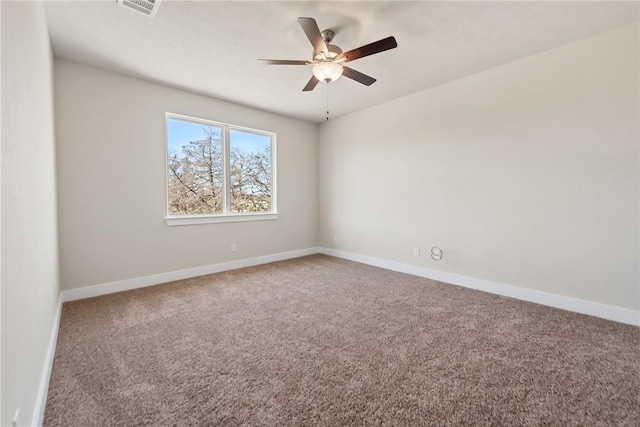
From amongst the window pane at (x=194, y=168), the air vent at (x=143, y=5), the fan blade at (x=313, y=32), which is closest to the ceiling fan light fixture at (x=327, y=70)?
the fan blade at (x=313, y=32)

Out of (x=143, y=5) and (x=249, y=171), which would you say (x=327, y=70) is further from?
(x=249, y=171)

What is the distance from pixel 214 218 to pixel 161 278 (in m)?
1.07

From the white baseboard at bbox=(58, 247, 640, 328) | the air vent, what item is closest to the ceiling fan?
the air vent

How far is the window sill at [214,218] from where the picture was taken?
375 cm

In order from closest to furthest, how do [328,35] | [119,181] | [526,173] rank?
[328,35] → [526,173] → [119,181]

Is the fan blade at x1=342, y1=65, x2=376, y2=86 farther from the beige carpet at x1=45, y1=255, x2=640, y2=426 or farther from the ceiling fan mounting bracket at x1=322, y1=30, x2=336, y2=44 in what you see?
the beige carpet at x1=45, y1=255, x2=640, y2=426

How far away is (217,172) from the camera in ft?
13.9

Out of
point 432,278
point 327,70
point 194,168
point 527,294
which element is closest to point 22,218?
point 327,70

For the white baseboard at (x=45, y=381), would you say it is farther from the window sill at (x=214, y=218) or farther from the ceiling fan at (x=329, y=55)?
the ceiling fan at (x=329, y=55)

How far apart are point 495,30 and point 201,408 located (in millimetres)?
3640

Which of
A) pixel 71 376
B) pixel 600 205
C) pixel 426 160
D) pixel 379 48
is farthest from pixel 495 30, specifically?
pixel 71 376

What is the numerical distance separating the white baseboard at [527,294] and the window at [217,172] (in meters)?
2.37

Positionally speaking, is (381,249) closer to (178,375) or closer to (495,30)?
(495,30)

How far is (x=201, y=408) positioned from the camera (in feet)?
4.91
